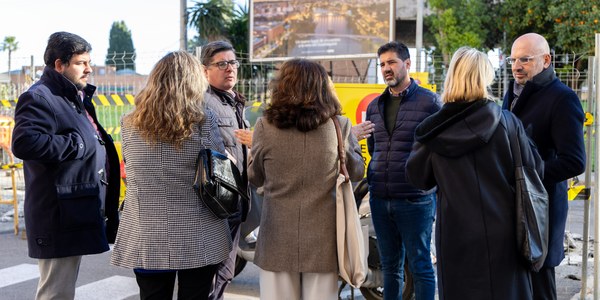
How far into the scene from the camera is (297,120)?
3.40 m

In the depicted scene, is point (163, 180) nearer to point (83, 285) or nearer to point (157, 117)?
point (157, 117)

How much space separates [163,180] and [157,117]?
331mm

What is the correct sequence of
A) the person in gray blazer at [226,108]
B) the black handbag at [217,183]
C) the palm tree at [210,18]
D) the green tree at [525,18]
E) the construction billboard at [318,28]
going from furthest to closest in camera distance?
the palm tree at [210,18] < the green tree at [525,18] < the construction billboard at [318,28] < the person in gray blazer at [226,108] < the black handbag at [217,183]

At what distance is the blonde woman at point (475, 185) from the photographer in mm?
3297

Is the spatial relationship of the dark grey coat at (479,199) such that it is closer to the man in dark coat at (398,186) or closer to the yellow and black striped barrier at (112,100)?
the man in dark coat at (398,186)

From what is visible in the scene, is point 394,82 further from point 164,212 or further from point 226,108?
point 164,212

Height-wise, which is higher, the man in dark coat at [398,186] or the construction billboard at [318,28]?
the construction billboard at [318,28]

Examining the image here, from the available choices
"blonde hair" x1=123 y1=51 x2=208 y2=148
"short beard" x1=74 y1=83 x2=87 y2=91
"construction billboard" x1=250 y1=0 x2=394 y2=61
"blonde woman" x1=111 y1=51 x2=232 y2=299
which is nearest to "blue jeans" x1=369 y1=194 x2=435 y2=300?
"blonde woman" x1=111 y1=51 x2=232 y2=299

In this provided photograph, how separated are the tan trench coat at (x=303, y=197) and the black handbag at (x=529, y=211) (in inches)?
36.4

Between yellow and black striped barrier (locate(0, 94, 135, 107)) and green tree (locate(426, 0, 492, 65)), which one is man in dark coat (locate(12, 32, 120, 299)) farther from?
green tree (locate(426, 0, 492, 65))

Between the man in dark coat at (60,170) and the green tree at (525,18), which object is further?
the green tree at (525,18)

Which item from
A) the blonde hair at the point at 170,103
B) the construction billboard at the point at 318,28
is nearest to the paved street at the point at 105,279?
the blonde hair at the point at 170,103

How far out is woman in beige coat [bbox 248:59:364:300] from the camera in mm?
3410

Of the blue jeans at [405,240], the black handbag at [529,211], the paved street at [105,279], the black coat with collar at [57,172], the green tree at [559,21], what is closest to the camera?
the black handbag at [529,211]
